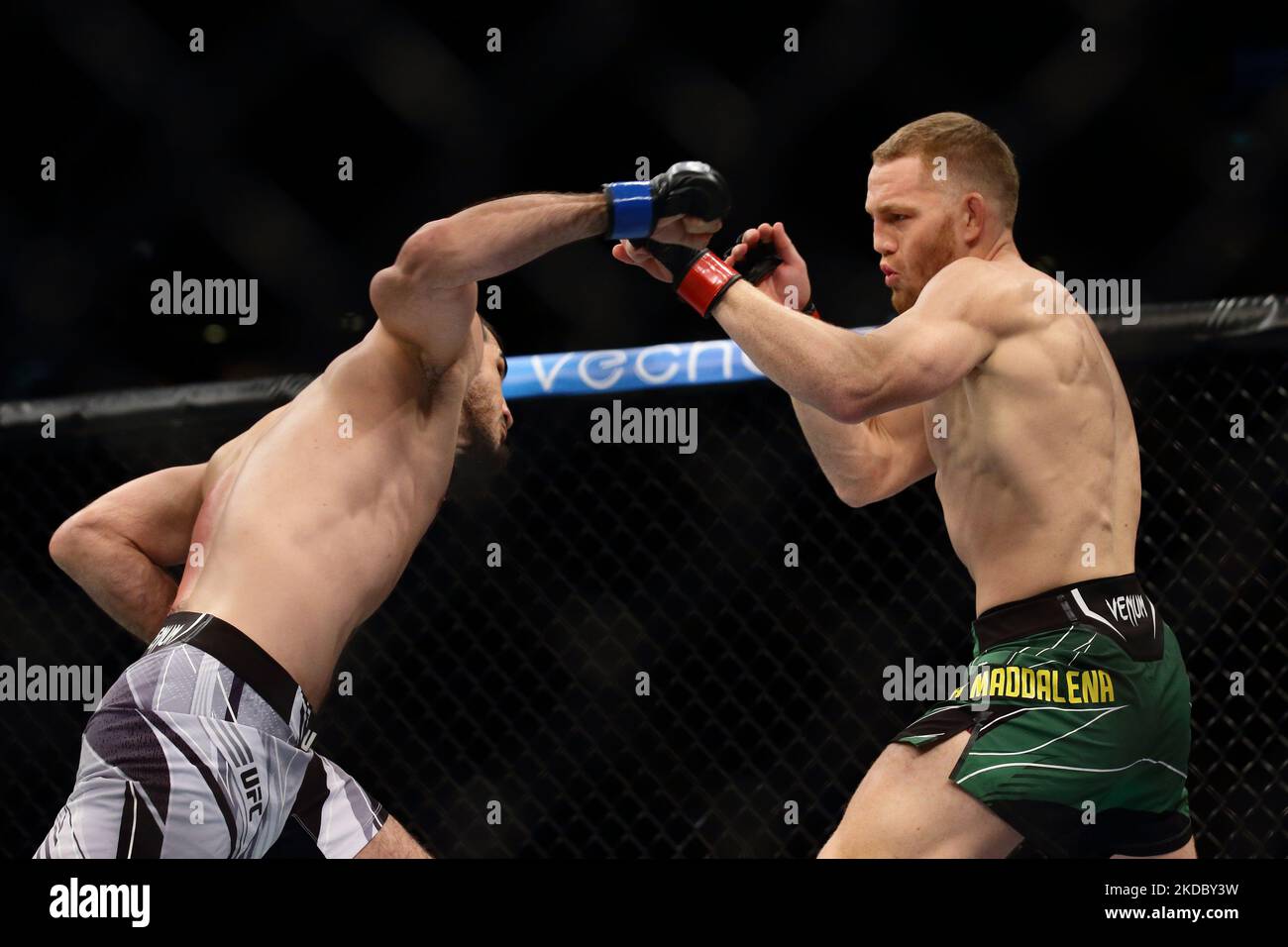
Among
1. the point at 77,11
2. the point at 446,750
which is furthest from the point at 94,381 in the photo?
the point at 446,750

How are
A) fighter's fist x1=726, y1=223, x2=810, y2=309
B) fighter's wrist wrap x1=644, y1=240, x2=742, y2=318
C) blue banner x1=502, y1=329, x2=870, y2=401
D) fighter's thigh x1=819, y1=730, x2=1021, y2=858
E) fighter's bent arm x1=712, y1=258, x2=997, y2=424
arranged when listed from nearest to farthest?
fighter's thigh x1=819, y1=730, x2=1021, y2=858
fighter's bent arm x1=712, y1=258, x2=997, y2=424
fighter's wrist wrap x1=644, y1=240, x2=742, y2=318
fighter's fist x1=726, y1=223, x2=810, y2=309
blue banner x1=502, y1=329, x2=870, y2=401

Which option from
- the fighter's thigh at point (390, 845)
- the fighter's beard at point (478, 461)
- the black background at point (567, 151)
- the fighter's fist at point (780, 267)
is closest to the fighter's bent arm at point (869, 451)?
the fighter's fist at point (780, 267)

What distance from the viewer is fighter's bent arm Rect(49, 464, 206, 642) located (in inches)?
83.9

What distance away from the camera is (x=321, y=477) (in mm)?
1889

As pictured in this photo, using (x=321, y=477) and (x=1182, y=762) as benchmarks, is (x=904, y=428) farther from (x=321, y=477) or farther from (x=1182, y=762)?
(x=321, y=477)

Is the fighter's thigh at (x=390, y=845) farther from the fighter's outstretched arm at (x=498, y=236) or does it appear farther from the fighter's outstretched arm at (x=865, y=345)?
the fighter's outstretched arm at (x=865, y=345)

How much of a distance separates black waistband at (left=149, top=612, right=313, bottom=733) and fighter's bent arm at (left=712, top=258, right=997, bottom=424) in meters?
0.78

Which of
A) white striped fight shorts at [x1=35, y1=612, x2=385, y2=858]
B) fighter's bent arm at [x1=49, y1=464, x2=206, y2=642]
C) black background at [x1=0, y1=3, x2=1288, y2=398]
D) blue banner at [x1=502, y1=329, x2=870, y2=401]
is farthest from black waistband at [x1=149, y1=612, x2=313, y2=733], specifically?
black background at [x1=0, y1=3, x2=1288, y2=398]

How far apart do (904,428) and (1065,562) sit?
18.9 inches

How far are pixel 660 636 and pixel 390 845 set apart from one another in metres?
1.91

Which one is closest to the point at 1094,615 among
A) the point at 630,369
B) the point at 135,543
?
the point at 630,369

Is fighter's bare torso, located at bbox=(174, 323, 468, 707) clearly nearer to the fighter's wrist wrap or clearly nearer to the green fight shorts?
the fighter's wrist wrap

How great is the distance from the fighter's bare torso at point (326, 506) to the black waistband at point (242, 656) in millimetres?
16

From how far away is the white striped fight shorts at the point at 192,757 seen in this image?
1.69 m
